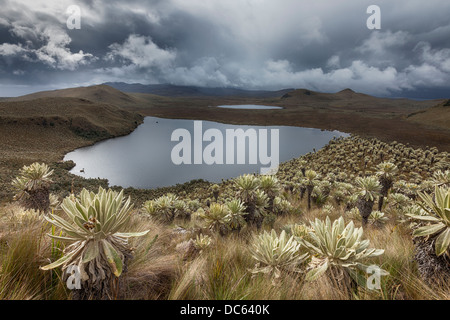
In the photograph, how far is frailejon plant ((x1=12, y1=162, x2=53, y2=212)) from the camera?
18.0 feet

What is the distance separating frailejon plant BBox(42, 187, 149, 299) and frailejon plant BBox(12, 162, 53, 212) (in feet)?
15.4

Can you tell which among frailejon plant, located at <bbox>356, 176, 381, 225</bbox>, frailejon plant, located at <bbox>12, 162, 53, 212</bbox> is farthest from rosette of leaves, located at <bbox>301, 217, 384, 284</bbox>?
frailejon plant, located at <bbox>12, 162, 53, 212</bbox>

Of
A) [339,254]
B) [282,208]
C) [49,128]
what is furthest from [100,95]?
[339,254]

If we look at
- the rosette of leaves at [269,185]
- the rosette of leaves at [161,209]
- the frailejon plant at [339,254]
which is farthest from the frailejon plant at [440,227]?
the rosette of leaves at [161,209]

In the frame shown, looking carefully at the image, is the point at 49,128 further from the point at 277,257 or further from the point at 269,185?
the point at 277,257

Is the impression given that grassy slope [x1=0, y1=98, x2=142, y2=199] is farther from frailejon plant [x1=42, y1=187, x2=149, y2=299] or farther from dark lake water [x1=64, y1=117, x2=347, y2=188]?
frailejon plant [x1=42, y1=187, x2=149, y2=299]

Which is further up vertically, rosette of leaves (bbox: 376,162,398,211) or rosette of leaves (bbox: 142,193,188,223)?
rosette of leaves (bbox: 376,162,398,211)

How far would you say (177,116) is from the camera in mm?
124938

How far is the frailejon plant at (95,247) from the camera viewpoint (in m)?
1.85

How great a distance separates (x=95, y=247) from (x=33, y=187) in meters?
5.08

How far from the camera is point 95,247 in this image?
191 cm
